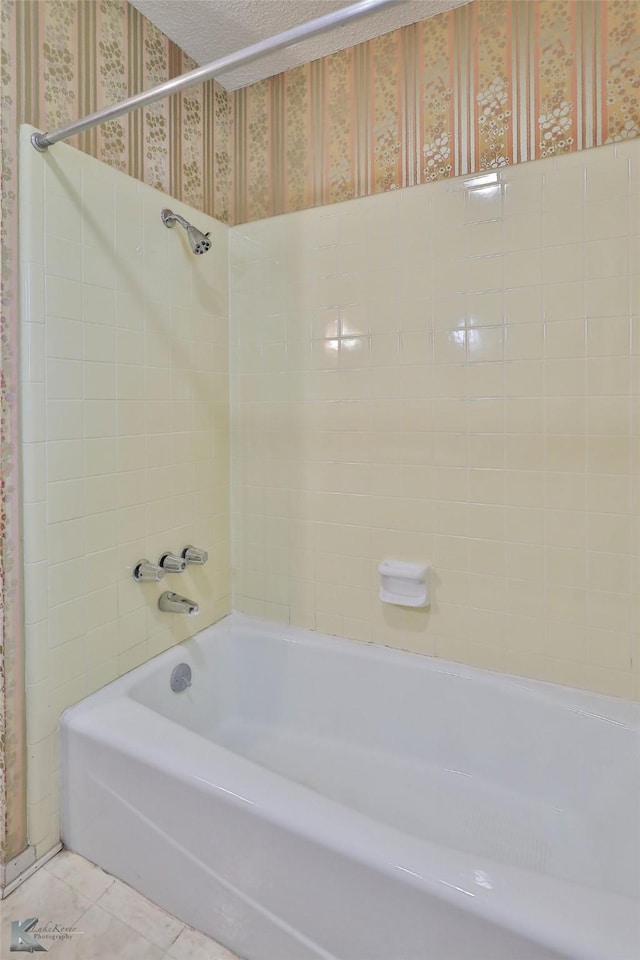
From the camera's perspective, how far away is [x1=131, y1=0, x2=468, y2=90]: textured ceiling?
4.85 feet

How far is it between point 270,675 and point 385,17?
86.3 inches

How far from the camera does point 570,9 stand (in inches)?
53.0

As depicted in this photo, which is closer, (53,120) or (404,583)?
(53,120)

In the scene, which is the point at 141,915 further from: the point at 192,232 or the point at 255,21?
the point at 255,21

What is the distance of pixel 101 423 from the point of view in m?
1.38

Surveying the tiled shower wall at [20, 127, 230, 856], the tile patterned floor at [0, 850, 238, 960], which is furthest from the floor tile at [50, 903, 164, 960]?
the tiled shower wall at [20, 127, 230, 856]

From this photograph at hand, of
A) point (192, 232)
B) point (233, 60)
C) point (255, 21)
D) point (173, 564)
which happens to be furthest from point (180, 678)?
point (255, 21)

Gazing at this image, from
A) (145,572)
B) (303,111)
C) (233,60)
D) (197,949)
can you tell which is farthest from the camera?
(303,111)

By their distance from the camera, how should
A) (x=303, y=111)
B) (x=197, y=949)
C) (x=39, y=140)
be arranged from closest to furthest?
(x=197, y=949), (x=39, y=140), (x=303, y=111)

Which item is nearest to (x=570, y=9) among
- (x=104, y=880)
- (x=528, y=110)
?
(x=528, y=110)

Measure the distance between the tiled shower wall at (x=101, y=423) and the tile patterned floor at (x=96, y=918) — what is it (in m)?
0.10

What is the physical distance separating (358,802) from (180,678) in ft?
2.18

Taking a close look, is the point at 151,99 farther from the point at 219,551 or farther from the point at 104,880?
the point at 104,880

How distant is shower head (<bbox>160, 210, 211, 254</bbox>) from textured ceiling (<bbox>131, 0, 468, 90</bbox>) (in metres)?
0.54
